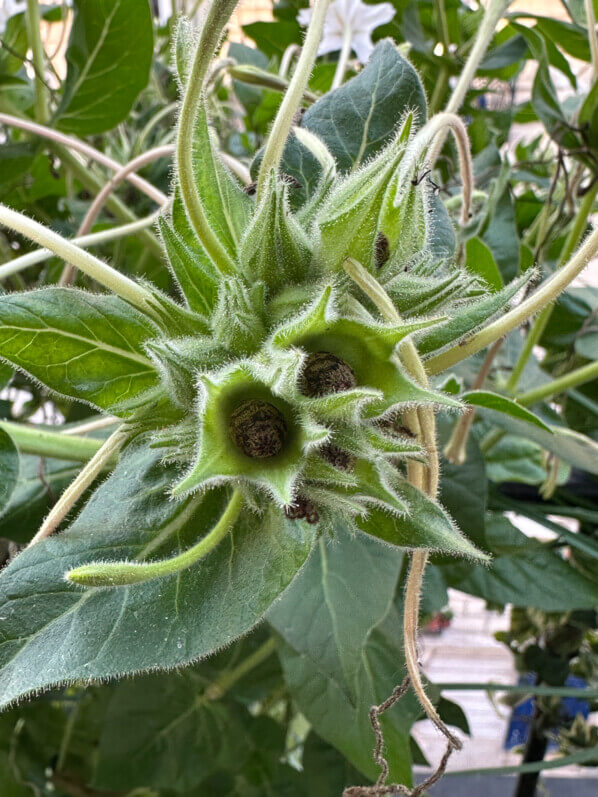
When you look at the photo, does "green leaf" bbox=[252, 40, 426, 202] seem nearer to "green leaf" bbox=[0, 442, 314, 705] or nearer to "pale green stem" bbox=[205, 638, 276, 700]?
"green leaf" bbox=[0, 442, 314, 705]

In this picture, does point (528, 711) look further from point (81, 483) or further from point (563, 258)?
point (81, 483)

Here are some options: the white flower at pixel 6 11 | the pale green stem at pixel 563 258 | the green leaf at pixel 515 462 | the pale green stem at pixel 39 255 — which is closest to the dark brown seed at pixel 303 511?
the pale green stem at pixel 39 255

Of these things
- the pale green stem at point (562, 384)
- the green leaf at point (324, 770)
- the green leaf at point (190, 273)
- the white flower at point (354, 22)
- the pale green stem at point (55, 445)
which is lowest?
the green leaf at point (324, 770)

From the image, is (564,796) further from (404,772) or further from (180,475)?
(180,475)

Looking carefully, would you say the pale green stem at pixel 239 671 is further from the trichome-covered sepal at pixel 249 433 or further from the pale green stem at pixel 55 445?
the trichome-covered sepal at pixel 249 433

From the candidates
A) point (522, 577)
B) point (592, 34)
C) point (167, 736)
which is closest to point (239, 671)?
point (167, 736)
